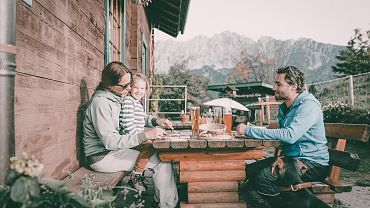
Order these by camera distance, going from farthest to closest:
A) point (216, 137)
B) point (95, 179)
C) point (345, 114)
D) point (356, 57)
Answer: point (356, 57), point (345, 114), point (216, 137), point (95, 179)

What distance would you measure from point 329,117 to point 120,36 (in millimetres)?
8973

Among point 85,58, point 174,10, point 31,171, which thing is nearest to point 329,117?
point 174,10

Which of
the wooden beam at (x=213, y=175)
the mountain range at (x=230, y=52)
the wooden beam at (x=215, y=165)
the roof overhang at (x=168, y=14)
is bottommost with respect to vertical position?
the wooden beam at (x=213, y=175)

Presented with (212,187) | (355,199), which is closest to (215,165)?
(212,187)

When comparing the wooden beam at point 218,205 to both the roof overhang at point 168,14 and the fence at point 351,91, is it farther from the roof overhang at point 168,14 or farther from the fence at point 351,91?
the fence at point 351,91

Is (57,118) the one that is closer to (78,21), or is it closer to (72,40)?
(72,40)

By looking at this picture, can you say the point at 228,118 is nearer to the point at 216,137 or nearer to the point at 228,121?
the point at 228,121

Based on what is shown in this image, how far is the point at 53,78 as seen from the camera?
2281 mm

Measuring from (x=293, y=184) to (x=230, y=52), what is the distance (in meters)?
140

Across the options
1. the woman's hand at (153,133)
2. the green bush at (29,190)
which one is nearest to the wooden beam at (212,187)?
the woman's hand at (153,133)

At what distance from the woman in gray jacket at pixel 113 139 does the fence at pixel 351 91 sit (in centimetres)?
920

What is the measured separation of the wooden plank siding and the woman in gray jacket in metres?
0.18

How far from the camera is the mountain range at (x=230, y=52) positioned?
10762cm

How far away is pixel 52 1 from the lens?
2250 mm
